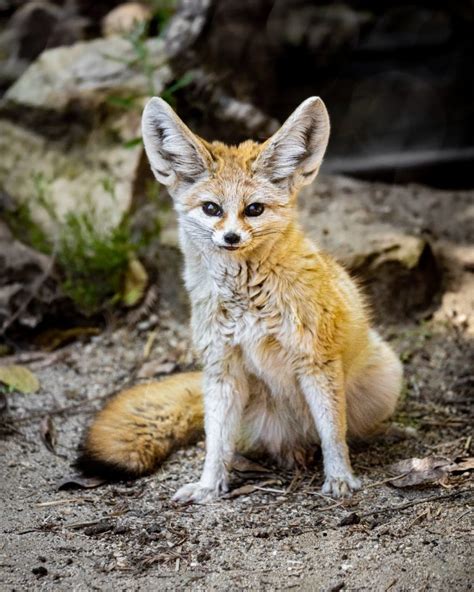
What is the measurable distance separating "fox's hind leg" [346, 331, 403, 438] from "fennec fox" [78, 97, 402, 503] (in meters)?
0.19

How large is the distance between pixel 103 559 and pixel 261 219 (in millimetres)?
1484

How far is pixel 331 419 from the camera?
3721 millimetres

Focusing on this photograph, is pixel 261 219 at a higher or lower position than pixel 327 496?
higher

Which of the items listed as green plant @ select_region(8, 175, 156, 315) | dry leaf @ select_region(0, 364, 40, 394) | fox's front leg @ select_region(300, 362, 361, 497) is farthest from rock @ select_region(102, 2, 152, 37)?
fox's front leg @ select_region(300, 362, 361, 497)

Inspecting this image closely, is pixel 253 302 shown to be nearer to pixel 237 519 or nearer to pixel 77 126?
pixel 237 519

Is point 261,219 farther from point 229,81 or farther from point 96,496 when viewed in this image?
point 229,81

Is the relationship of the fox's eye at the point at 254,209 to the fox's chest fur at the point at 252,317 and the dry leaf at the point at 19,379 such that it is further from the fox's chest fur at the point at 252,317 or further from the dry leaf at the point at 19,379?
the dry leaf at the point at 19,379

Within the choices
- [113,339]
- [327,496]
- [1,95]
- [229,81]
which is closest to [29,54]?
[1,95]

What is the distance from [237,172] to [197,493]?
1.42 m

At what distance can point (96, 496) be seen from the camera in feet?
12.2

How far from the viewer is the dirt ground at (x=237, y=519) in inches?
117

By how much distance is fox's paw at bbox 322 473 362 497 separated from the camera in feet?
12.0

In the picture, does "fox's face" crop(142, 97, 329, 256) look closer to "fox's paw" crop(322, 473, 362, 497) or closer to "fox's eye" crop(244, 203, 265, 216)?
"fox's eye" crop(244, 203, 265, 216)

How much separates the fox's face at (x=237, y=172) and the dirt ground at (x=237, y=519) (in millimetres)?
1129
